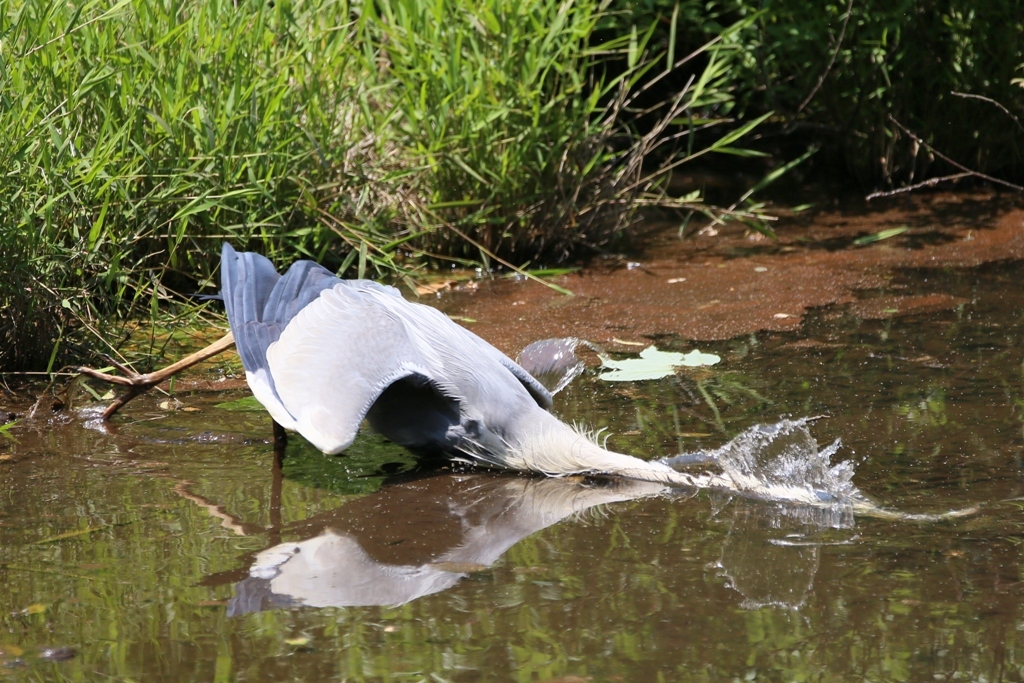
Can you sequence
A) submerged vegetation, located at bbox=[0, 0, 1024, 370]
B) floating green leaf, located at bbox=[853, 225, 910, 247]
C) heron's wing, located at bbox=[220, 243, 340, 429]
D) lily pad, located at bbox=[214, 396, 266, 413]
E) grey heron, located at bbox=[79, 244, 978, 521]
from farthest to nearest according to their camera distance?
floating green leaf, located at bbox=[853, 225, 910, 247]
submerged vegetation, located at bbox=[0, 0, 1024, 370]
lily pad, located at bbox=[214, 396, 266, 413]
heron's wing, located at bbox=[220, 243, 340, 429]
grey heron, located at bbox=[79, 244, 978, 521]

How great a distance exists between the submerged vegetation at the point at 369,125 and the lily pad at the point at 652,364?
1.06 metres

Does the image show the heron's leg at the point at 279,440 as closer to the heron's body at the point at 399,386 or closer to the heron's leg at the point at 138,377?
the heron's body at the point at 399,386

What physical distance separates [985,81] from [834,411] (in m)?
3.52

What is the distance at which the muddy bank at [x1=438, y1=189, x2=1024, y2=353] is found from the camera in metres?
4.80

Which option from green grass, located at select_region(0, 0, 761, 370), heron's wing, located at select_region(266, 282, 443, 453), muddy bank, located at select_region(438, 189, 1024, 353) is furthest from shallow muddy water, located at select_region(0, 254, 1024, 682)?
muddy bank, located at select_region(438, 189, 1024, 353)

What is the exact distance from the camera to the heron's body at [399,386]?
10.4 feet

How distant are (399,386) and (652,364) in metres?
1.18

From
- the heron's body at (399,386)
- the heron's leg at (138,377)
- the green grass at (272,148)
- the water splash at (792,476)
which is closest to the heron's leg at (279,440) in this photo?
the heron's body at (399,386)

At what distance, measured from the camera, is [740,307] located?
4.97 m

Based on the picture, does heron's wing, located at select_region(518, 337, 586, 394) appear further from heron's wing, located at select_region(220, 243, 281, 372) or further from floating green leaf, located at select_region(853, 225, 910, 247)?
floating green leaf, located at select_region(853, 225, 910, 247)

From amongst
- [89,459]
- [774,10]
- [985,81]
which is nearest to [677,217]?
[774,10]

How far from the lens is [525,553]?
9.23 feet

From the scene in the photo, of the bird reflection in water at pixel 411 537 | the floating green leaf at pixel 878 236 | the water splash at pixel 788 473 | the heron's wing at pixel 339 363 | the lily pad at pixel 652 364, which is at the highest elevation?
the heron's wing at pixel 339 363

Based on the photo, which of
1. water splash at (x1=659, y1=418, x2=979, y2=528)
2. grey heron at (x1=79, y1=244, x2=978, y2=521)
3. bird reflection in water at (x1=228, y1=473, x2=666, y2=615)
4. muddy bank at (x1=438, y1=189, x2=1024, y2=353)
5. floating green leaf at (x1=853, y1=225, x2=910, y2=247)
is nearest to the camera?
bird reflection in water at (x1=228, y1=473, x2=666, y2=615)
